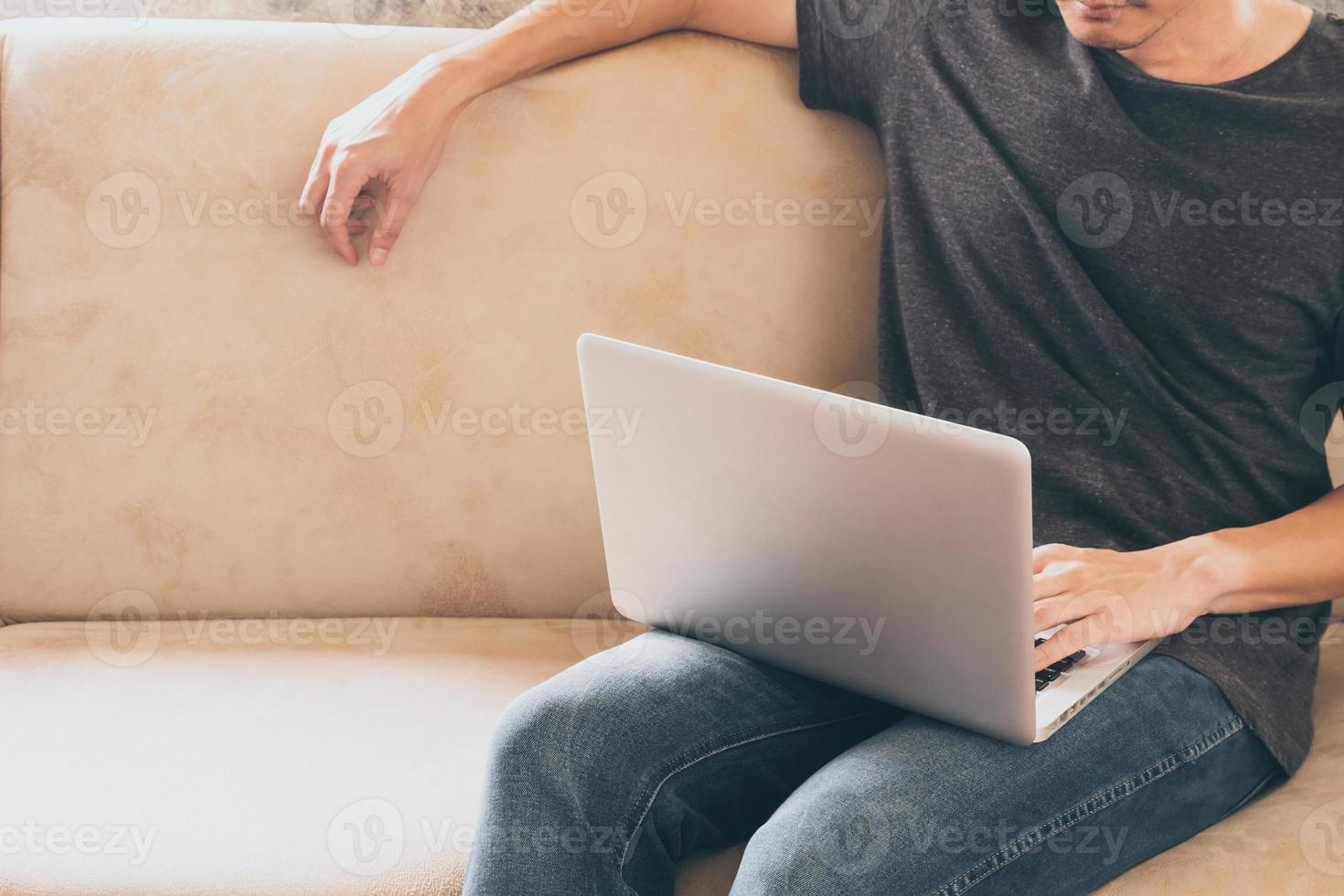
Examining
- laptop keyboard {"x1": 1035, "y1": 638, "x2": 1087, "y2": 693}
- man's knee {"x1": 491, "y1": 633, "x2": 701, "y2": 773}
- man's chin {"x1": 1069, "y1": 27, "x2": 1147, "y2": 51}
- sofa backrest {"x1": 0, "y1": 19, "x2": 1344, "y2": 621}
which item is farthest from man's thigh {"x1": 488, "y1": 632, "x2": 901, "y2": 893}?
man's chin {"x1": 1069, "y1": 27, "x2": 1147, "y2": 51}

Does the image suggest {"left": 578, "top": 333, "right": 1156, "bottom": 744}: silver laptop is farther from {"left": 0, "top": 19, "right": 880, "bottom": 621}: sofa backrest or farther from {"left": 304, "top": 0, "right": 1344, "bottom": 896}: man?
{"left": 0, "top": 19, "right": 880, "bottom": 621}: sofa backrest

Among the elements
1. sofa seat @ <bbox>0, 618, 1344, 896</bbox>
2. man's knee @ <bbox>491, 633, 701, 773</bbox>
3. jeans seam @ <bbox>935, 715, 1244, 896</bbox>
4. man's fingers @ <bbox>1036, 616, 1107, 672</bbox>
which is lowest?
sofa seat @ <bbox>0, 618, 1344, 896</bbox>

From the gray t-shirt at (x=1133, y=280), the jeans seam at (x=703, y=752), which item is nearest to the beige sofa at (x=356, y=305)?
the gray t-shirt at (x=1133, y=280)

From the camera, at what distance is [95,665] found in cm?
122

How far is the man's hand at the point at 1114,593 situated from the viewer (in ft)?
2.89

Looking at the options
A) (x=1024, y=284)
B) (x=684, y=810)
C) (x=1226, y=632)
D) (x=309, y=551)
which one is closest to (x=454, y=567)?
(x=309, y=551)

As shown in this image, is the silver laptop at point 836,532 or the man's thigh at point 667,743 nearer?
the silver laptop at point 836,532

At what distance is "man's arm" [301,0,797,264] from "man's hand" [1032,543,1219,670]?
66cm

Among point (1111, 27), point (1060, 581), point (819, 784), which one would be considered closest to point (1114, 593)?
point (1060, 581)

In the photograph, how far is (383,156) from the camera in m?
1.20

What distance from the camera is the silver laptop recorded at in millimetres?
723

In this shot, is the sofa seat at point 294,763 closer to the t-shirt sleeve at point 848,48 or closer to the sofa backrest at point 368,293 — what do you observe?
the sofa backrest at point 368,293

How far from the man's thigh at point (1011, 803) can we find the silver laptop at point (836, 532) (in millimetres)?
25

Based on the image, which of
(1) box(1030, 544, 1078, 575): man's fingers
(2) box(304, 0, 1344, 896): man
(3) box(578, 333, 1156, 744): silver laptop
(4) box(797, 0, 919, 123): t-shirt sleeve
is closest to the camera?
(3) box(578, 333, 1156, 744): silver laptop
